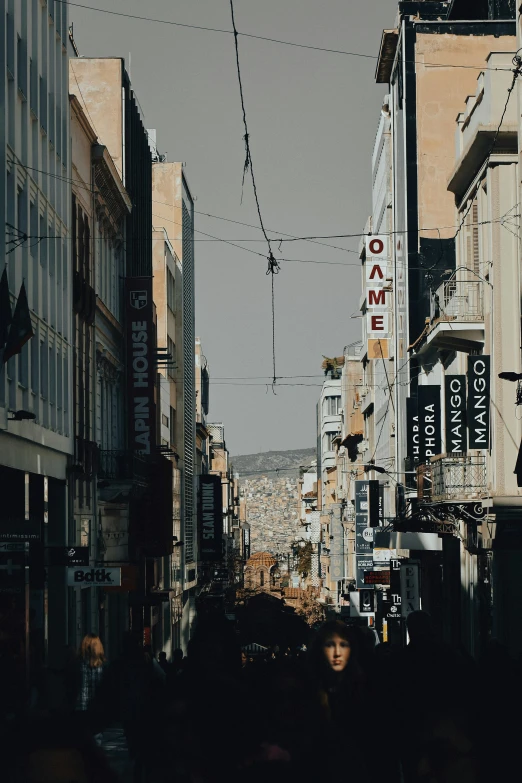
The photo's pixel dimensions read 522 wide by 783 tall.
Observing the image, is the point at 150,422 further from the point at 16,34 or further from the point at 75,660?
the point at 75,660

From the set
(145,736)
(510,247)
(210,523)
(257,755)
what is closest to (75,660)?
(145,736)

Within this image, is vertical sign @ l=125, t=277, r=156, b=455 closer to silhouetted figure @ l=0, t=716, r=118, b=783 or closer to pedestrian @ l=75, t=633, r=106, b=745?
pedestrian @ l=75, t=633, r=106, b=745

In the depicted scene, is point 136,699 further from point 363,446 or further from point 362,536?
point 363,446

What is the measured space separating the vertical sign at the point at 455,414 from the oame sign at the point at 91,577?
733cm

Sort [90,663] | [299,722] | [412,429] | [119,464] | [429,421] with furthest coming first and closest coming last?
[119,464] < [412,429] < [429,421] < [90,663] < [299,722]

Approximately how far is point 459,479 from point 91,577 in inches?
301

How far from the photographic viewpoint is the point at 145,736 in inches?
319

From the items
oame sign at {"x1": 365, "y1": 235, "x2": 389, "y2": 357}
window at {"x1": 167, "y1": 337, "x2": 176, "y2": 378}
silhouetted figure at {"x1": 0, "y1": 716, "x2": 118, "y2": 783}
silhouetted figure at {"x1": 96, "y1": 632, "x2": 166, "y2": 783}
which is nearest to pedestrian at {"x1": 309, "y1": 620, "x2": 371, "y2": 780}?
silhouetted figure at {"x1": 96, "y1": 632, "x2": 166, "y2": 783}

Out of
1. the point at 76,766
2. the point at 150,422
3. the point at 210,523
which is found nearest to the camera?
the point at 76,766

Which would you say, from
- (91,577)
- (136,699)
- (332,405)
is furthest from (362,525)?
(332,405)

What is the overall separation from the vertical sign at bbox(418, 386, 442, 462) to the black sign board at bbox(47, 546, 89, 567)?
9.43 metres

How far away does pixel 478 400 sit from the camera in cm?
2825

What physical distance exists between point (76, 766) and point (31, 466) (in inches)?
893

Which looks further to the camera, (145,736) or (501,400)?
(501,400)
